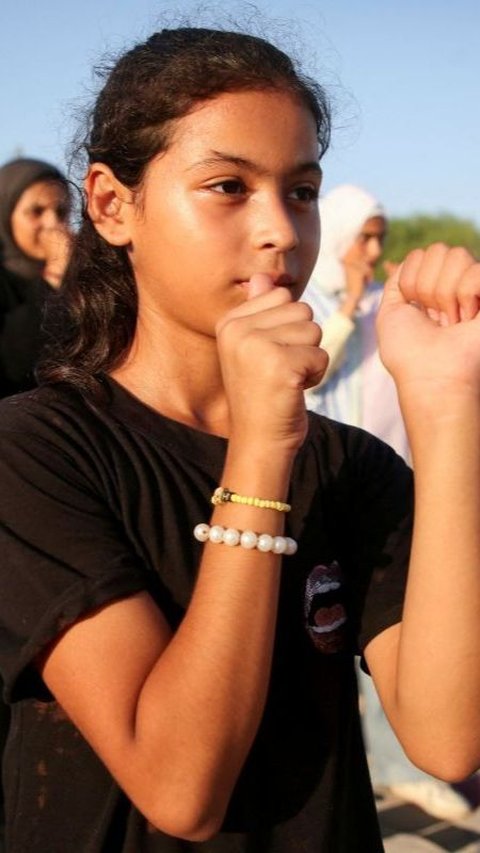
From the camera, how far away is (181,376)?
180 centimetres

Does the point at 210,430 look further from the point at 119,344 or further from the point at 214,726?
the point at 214,726

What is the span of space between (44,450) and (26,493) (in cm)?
7

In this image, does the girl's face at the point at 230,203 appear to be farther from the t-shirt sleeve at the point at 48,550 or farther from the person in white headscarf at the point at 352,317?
the person in white headscarf at the point at 352,317

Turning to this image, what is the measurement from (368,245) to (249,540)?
4.59 m

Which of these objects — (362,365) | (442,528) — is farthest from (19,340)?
(442,528)

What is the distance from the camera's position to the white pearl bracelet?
4.66 ft

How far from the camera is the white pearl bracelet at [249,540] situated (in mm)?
1420

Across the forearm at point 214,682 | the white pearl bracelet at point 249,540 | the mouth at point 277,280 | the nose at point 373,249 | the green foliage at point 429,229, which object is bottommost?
the forearm at point 214,682

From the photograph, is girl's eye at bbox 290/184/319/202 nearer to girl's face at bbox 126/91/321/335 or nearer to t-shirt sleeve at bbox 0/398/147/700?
girl's face at bbox 126/91/321/335

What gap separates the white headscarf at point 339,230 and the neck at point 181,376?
390 centimetres

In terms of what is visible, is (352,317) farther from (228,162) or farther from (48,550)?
(48,550)

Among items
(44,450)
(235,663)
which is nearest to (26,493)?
(44,450)

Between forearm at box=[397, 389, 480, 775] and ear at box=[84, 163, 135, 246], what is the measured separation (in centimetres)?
55

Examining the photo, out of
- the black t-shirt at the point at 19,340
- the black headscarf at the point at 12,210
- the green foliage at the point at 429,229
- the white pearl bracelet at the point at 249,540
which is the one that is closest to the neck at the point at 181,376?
the white pearl bracelet at the point at 249,540
